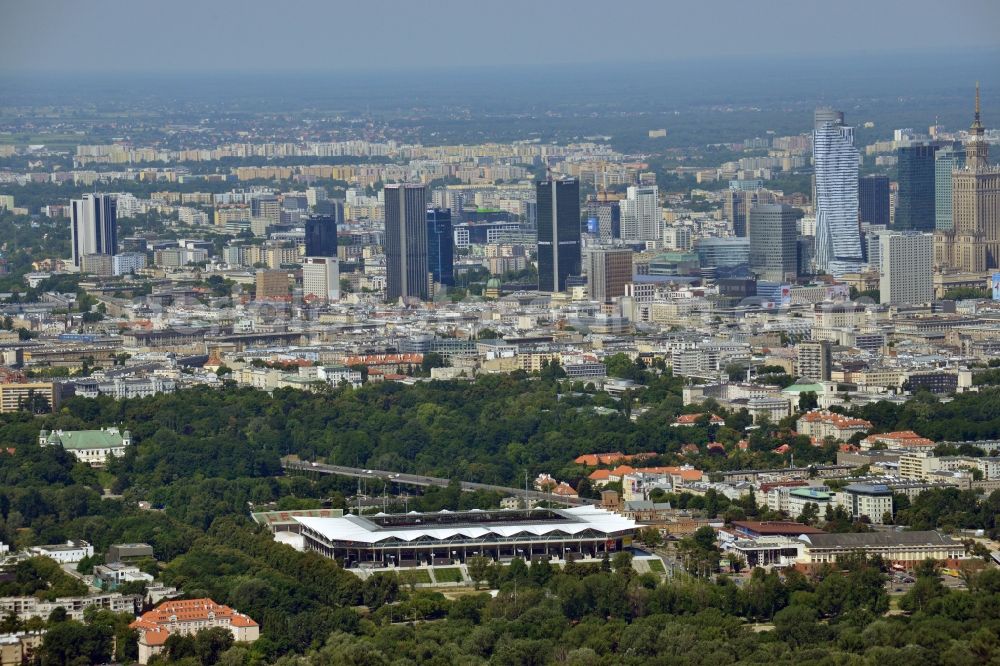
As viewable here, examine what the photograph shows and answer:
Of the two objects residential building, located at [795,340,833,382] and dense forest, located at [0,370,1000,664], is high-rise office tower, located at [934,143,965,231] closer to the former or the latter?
dense forest, located at [0,370,1000,664]

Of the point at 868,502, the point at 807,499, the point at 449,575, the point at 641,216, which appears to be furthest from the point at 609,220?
the point at 449,575

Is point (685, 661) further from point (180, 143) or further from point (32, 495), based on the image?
point (180, 143)

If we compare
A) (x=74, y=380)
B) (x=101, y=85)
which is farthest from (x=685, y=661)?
(x=101, y=85)

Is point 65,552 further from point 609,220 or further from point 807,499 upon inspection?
point 609,220

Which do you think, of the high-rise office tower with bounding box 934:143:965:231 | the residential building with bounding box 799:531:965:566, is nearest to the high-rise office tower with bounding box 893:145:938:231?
the high-rise office tower with bounding box 934:143:965:231

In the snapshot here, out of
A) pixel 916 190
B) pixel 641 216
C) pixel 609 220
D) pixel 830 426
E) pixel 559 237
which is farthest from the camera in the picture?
pixel 609 220

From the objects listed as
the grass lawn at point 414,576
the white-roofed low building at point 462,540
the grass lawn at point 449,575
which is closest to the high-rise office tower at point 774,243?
the white-roofed low building at point 462,540

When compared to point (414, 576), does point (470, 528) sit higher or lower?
higher
